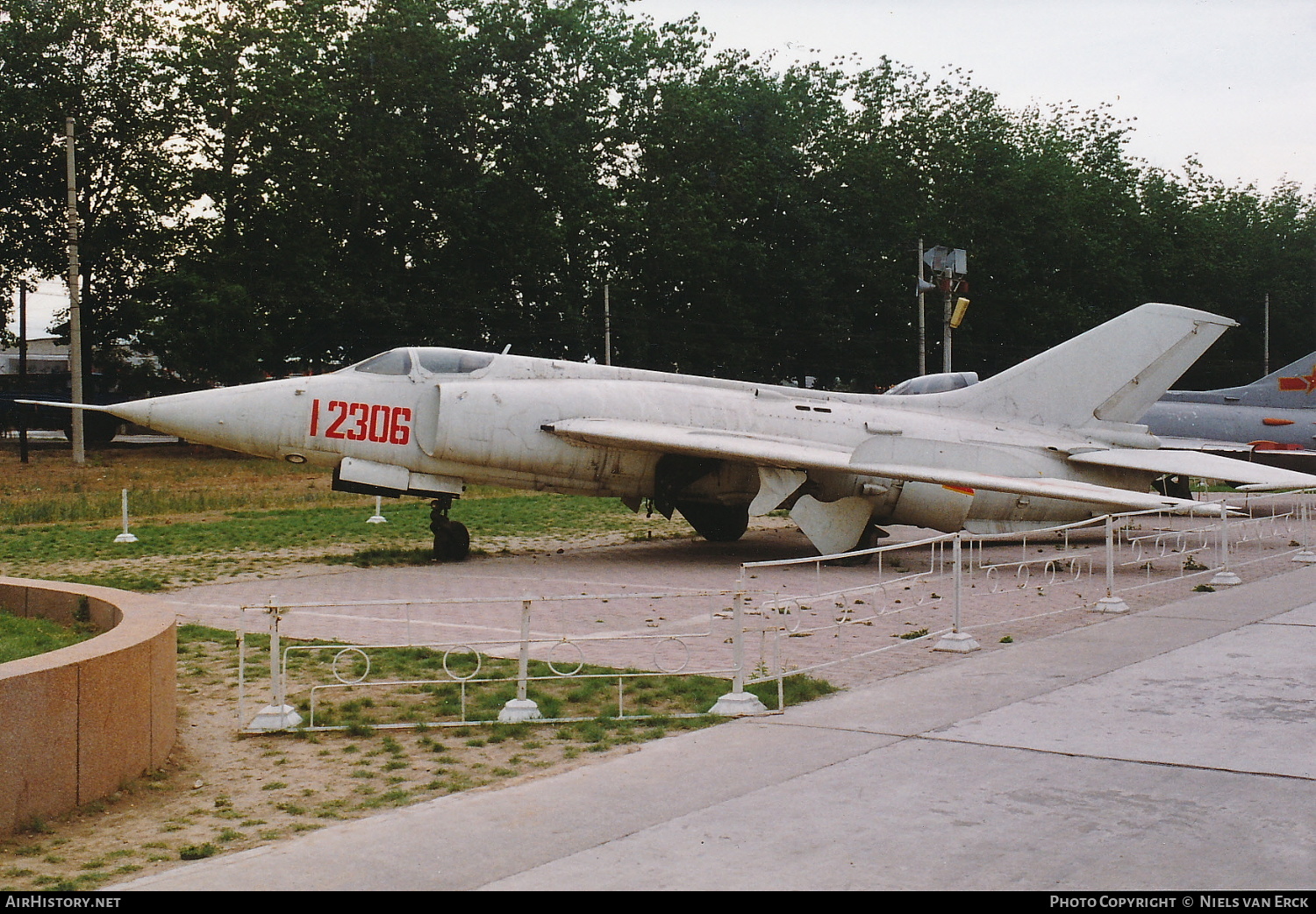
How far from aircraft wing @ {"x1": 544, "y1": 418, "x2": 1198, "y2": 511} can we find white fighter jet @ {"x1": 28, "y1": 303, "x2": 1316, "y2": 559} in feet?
0.12

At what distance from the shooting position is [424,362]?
16.3 m

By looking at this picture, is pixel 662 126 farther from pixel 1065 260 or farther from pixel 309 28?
pixel 1065 260

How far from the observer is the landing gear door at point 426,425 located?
1572cm

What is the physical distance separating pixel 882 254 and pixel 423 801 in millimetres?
47630

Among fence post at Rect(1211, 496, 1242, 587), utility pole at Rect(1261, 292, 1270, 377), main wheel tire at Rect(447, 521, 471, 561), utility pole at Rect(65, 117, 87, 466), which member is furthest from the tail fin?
utility pole at Rect(1261, 292, 1270, 377)

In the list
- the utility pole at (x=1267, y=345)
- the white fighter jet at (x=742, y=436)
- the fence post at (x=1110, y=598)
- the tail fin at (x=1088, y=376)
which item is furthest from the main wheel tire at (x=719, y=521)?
the utility pole at (x=1267, y=345)

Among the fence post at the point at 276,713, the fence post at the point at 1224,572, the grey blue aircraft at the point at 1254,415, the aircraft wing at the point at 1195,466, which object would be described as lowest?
the fence post at the point at 276,713

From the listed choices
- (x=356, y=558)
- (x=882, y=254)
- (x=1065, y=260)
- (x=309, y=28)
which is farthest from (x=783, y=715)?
(x=1065, y=260)

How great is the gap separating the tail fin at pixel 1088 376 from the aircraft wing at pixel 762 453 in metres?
2.83

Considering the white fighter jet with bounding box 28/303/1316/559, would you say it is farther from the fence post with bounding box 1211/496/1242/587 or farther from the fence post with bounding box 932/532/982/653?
the fence post with bounding box 932/532/982/653

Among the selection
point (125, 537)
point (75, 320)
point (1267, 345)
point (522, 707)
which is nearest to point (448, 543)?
point (125, 537)

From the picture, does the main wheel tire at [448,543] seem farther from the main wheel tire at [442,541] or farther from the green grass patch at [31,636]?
the green grass patch at [31,636]

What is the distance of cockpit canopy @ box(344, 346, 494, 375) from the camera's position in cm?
1616

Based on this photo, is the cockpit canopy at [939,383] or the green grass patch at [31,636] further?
→ the cockpit canopy at [939,383]
